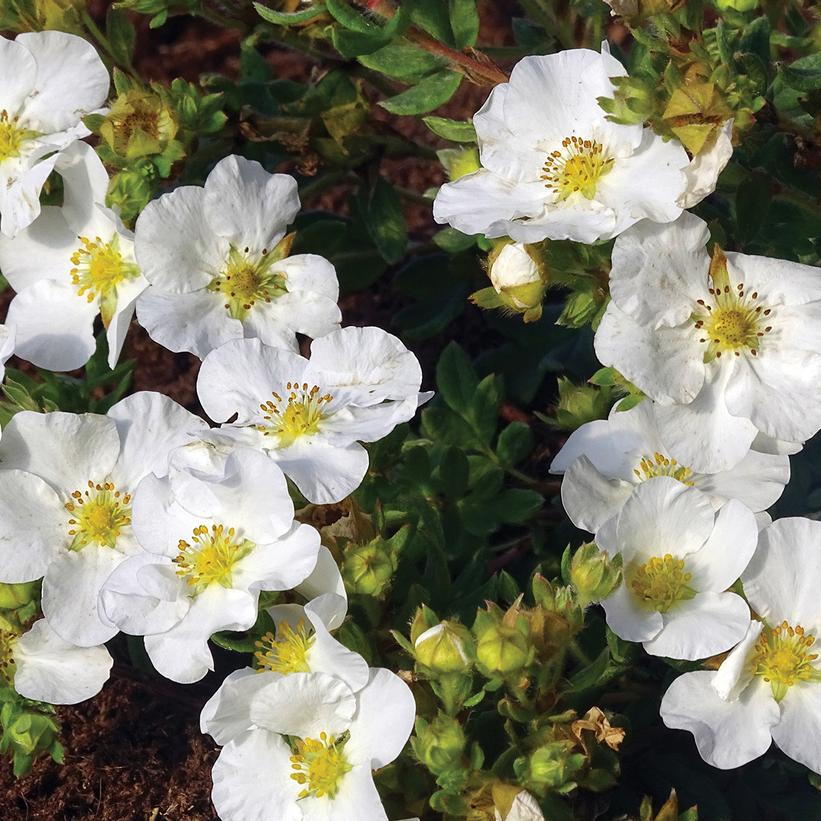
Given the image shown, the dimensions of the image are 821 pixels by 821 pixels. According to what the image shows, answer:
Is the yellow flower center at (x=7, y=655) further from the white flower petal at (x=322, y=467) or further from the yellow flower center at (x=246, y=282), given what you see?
the yellow flower center at (x=246, y=282)

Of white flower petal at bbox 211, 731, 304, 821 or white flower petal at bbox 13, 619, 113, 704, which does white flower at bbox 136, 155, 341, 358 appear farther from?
white flower petal at bbox 211, 731, 304, 821

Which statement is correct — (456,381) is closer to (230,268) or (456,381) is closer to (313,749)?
(230,268)

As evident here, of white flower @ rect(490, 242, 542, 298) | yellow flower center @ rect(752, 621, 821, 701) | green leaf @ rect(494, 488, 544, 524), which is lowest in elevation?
green leaf @ rect(494, 488, 544, 524)

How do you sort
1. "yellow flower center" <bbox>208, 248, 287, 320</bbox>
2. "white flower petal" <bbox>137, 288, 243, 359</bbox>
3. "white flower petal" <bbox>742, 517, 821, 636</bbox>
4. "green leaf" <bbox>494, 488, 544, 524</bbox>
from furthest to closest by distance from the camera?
"green leaf" <bbox>494, 488, 544, 524</bbox> < "yellow flower center" <bbox>208, 248, 287, 320</bbox> < "white flower petal" <bbox>137, 288, 243, 359</bbox> < "white flower petal" <bbox>742, 517, 821, 636</bbox>

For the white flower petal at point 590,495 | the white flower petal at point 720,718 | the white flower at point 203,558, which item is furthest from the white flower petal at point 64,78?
the white flower petal at point 720,718

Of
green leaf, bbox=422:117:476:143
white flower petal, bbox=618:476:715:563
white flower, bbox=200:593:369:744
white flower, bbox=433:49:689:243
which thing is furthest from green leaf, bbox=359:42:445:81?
white flower, bbox=200:593:369:744

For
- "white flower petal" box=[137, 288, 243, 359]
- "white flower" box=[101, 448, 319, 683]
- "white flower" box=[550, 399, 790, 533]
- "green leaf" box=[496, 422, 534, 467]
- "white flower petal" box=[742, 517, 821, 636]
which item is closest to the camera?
"white flower" box=[101, 448, 319, 683]
